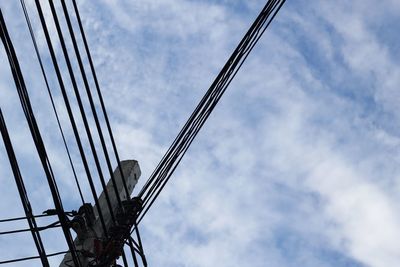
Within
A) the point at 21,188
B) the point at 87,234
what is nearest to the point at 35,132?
the point at 21,188

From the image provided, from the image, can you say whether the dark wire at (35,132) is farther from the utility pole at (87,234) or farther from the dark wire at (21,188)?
the utility pole at (87,234)

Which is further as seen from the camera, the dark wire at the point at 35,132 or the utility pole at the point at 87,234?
the utility pole at the point at 87,234

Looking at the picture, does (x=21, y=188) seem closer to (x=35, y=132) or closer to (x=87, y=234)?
(x=35, y=132)

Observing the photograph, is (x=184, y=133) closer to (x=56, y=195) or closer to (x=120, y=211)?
(x=120, y=211)

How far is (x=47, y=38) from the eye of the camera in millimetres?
4676

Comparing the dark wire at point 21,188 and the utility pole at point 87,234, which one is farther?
the utility pole at point 87,234

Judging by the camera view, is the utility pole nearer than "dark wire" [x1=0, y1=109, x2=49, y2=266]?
No

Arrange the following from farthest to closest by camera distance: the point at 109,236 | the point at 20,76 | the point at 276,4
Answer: the point at 276,4, the point at 109,236, the point at 20,76

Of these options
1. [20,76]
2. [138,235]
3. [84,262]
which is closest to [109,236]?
[84,262]

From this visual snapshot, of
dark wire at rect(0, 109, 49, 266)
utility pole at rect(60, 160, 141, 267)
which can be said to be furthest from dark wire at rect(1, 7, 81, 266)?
utility pole at rect(60, 160, 141, 267)

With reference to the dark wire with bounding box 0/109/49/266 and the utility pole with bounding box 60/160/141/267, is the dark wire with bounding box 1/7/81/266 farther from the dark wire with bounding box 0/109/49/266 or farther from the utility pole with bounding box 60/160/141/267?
the utility pole with bounding box 60/160/141/267

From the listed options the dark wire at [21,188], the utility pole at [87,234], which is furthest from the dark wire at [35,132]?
the utility pole at [87,234]

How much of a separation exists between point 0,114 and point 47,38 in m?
0.70

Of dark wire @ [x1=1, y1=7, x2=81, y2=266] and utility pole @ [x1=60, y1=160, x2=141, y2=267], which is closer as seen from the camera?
dark wire @ [x1=1, y1=7, x2=81, y2=266]
